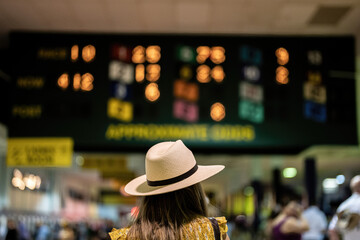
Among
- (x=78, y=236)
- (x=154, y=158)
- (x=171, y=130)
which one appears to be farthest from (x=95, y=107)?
(x=78, y=236)

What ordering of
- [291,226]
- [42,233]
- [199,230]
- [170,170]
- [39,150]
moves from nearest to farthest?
[199,230]
[170,170]
[291,226]
[39,150]
[42,233]

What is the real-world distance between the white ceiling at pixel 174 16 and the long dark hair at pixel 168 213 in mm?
6331

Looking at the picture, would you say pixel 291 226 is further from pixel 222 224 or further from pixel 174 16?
pixel 222 224

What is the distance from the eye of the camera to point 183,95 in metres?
8.40

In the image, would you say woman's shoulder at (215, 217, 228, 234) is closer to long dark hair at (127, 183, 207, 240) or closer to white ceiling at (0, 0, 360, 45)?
long dark hair at (127, 183, 207, 240)

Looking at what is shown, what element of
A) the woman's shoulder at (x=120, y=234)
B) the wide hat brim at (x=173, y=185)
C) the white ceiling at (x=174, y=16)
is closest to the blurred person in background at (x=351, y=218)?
the white ceiling at (x=174, y=16)

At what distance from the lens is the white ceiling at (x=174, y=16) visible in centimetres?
798

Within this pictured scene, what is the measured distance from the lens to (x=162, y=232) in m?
1.81

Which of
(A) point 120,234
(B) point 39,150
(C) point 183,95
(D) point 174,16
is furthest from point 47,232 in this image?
(A) point 120,234

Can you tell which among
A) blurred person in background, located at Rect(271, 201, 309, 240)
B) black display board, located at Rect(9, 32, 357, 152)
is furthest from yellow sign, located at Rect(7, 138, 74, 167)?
blurred person in background, located at Rect(271, 201, 309, 240)

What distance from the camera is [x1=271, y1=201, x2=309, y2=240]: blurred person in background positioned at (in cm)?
721

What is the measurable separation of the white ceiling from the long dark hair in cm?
633

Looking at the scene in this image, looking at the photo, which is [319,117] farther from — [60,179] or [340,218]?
[60,179]

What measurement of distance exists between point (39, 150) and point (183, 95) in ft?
8.15
